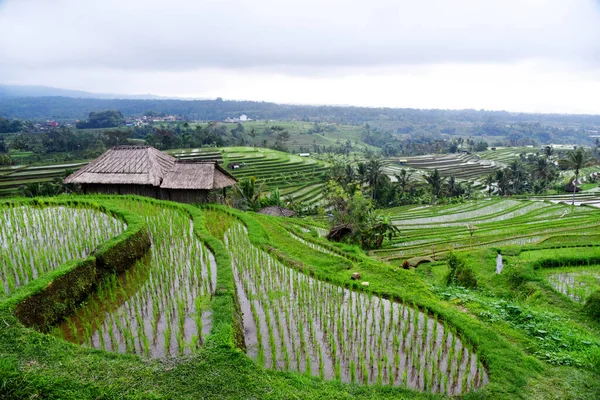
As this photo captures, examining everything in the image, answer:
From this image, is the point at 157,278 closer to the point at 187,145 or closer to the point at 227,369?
the point at 227,369

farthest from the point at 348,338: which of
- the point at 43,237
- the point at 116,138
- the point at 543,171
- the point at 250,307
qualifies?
the point at 116,138

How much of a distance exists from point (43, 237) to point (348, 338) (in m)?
9.85

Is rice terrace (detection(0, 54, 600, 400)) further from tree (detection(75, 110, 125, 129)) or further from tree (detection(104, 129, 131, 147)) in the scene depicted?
tree (detection(75, 110, 125, 129))

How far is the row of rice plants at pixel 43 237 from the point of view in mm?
9234

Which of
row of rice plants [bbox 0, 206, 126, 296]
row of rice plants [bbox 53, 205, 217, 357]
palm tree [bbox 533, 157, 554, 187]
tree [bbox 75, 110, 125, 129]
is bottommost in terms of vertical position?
palm tree [bbox 533, 157, 554, 187]

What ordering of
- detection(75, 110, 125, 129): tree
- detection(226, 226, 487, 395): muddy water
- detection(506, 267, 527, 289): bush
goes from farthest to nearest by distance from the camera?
detection(75, 110, 125, 129): tree
detection(506, 267, 527, 289): bush
detection(226, 226, 487, 395): muddy water

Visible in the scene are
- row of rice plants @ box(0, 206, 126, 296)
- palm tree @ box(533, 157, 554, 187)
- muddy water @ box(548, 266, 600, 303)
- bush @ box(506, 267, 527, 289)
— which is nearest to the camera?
row of rice plants @ box(0, 206, 126, 296)

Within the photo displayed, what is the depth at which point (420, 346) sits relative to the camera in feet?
24.0

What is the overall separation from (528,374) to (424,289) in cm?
366

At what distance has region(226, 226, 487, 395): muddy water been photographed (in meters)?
6.48

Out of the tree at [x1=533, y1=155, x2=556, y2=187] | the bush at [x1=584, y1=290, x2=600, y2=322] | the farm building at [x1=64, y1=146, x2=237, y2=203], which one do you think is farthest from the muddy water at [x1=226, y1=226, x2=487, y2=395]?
the tree at [x1=533, y1=155, x2=556, y2=187]

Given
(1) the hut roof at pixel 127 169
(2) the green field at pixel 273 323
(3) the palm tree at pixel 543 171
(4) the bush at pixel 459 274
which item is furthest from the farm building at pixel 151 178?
(3) the palm tree at pixel 543 171

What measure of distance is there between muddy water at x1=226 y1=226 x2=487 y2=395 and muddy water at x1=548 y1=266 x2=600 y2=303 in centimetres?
484

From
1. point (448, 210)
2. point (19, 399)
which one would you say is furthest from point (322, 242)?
point (448, 210)
